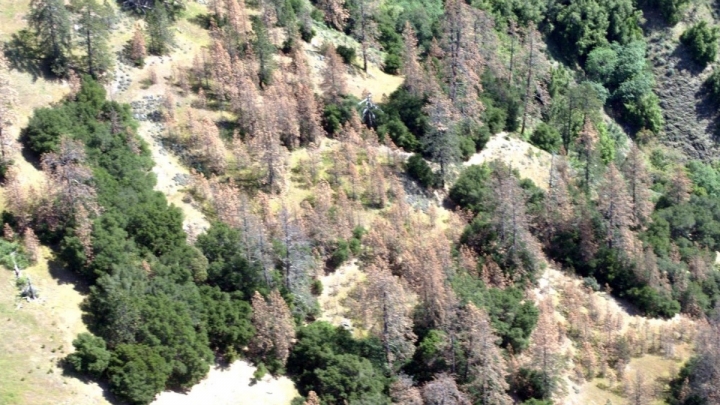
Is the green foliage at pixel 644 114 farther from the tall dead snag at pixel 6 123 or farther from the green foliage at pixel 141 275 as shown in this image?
the tall dead snag at pixel 6 123

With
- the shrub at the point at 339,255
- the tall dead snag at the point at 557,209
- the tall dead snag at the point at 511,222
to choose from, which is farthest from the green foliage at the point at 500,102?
the shrub at the point at 339,255

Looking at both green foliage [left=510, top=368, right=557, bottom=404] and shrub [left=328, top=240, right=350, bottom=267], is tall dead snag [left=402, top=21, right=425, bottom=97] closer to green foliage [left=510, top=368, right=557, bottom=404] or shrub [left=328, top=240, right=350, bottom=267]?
shrub [left=328, top=240, right=350, bottom=267]

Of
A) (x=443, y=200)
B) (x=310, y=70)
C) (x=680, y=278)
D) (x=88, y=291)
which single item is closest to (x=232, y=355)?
(x=88, y=291)

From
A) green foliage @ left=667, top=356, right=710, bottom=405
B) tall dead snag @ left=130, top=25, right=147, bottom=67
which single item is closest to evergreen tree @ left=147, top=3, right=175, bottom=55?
tall dead snag @ left=130, top=25, right=147, bottom=67

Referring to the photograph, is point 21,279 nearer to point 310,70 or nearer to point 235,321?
point 235,321

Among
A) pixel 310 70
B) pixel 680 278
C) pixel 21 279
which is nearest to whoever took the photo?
pixel 21 279

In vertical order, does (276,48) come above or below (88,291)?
above
